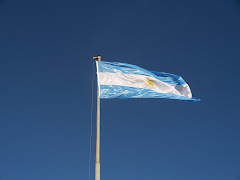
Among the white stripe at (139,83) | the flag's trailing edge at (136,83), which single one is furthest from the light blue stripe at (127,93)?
the white stripe at (139,83)

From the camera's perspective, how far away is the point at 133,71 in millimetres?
27047

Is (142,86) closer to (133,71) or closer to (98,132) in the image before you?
(133,71)

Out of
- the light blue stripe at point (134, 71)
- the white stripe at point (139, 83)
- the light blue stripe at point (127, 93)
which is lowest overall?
the light blue stripe at point (127, 93)

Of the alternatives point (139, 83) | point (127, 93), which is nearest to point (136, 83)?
point (139, 83)

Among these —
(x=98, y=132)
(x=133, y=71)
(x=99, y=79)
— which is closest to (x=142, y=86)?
(x=133, y=71)

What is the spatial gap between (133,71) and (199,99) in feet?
18.0

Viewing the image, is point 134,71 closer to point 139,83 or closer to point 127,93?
point 139,83

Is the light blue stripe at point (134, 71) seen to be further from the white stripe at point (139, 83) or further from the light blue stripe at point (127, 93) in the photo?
the light blue stripe at point (127, 93)

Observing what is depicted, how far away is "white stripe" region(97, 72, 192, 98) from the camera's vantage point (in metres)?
25.0

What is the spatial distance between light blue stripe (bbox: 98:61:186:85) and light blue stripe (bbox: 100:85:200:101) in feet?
5.52

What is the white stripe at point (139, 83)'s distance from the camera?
Answer: 2497 cm

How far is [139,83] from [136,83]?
0.24 metres

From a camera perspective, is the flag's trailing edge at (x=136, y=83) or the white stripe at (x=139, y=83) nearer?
the flag's trailing edge at (x=136, y=83)

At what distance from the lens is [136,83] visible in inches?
1043
